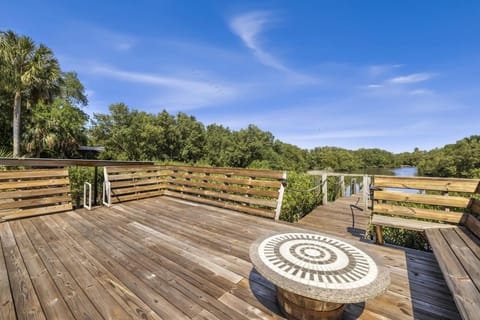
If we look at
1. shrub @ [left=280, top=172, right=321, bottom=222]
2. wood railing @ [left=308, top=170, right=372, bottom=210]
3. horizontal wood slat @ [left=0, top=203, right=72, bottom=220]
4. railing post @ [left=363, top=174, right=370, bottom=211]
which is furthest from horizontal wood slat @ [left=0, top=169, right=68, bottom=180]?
railing post @ [left=363, top=174, right=370, bottom=211]

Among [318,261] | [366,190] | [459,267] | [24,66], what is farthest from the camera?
[24,66]

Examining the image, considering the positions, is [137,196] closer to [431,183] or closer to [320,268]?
[320,268]

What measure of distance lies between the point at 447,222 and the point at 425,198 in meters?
0.38

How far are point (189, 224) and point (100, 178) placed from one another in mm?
3801

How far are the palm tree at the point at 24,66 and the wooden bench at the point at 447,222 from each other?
553 inches

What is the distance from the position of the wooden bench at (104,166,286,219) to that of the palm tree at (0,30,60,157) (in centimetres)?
936

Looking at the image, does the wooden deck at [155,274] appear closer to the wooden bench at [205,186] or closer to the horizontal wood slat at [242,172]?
the wooden bench at [205,186]

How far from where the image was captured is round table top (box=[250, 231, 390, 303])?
1.10 m

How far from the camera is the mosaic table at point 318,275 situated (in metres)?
1.11

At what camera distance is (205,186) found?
4621 millimetres

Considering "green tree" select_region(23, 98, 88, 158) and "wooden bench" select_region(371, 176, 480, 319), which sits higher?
"green tree" select_region(23, 98, 88, 158)

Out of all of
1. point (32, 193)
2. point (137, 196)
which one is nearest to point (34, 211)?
point (32, 193)

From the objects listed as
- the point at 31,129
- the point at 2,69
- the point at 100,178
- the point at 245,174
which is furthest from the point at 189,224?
the point at 31,129

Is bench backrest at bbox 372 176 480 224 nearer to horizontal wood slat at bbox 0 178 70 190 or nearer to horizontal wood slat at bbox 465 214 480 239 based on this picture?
horizontal wood slat at bbox 465 214 480 239
